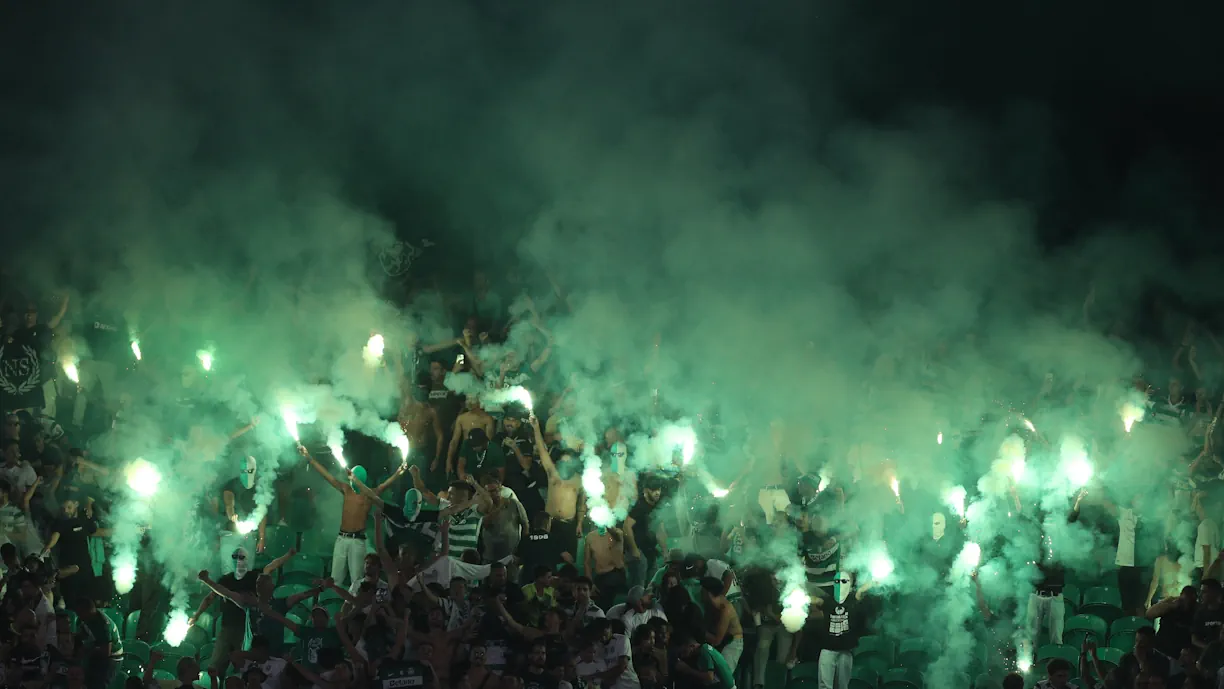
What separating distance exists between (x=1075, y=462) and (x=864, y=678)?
11.0 feet

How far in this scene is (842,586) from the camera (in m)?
7.31

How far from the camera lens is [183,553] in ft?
28.7

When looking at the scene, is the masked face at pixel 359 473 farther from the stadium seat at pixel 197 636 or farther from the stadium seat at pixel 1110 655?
the stadium seat at pixel 1110 655

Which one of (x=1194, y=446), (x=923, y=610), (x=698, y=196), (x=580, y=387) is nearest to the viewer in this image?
(x=923, y=610)

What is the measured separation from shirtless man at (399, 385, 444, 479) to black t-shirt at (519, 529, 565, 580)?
1295 mm

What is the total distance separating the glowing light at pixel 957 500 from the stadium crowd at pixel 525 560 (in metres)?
0.11

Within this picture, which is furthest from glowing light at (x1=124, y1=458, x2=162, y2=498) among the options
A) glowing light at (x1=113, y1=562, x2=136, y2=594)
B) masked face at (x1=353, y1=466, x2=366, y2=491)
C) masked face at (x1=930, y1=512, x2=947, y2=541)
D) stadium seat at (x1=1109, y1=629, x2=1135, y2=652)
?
stadium seat at (x1=1109, y1=629, x2=1135, y2=652)

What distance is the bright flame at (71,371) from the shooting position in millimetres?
9922

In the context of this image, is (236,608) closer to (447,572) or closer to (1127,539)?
(447,572)

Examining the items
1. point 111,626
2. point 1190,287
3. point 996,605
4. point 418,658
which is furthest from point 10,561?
point 1190,287

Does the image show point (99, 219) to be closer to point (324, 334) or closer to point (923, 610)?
point (324, 334)

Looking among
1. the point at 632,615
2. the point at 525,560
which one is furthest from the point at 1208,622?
the point at 525,560

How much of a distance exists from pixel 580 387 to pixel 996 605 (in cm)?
370

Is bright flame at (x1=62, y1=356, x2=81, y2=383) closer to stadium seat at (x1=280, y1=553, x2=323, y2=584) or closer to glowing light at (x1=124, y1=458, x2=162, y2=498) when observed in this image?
glowing light at (x1=124, y1=458, x2=162, y2=498)
